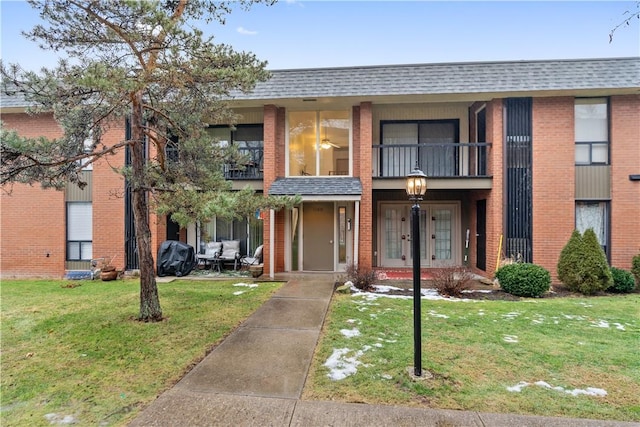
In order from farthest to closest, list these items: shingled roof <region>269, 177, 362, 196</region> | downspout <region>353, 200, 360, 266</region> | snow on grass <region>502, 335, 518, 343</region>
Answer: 1. shingled roof <region>269, 177, 362, 196</region>
2. downspout <region>353, 200, 360, 266</region>
3. snow on grass <region>502, 335, 518, 343</region>

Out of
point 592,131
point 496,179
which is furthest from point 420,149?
point 592,131

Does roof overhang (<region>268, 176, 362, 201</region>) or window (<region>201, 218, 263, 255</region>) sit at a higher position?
roof overhang (<region>268, 176, 362, 201</region>)

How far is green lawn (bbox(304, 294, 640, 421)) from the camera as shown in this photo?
347 centimetres

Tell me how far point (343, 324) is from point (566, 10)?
12031 millimetres

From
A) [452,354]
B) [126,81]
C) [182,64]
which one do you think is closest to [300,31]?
[182,64]

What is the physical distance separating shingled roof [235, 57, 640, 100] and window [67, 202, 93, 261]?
652cm

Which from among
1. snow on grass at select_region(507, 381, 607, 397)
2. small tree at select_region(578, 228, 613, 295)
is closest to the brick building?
small tree at select_region(578, 228, 613, 295)

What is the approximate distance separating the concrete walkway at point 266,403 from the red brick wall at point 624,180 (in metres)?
8.76

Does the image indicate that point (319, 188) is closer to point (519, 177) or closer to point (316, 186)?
point (316, 186)

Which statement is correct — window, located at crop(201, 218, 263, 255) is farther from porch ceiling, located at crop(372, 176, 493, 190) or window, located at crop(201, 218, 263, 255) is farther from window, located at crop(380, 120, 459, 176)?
porch ceiling, located at crop(372, 176, 493, 190)

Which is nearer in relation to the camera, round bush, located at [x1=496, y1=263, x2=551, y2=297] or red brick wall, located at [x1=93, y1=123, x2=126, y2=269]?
round bush, located at [x1=496, y1=263, x2=551, y2=297]

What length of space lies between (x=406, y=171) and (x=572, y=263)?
543cm

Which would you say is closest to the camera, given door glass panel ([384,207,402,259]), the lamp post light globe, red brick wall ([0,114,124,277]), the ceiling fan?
the lamp post light globe

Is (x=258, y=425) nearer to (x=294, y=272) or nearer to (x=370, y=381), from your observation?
(x=370, y=381)
